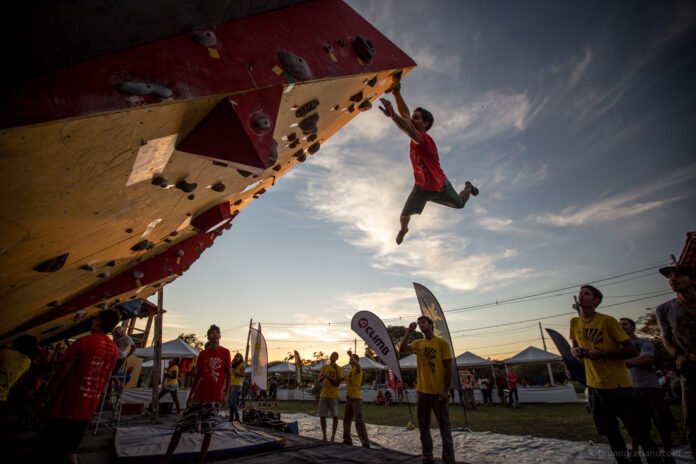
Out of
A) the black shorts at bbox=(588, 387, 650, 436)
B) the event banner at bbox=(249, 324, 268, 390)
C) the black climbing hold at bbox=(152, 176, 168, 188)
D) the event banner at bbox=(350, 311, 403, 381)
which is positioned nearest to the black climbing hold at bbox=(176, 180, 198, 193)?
the black climbing hold at bbox=(152, 176, 168, 188)

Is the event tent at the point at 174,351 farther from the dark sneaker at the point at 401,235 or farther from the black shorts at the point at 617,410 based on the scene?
the black shorts at the point at 617,410

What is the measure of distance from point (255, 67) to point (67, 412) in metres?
3.37

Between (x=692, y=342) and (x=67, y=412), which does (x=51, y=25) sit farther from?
(x=692, y=342)

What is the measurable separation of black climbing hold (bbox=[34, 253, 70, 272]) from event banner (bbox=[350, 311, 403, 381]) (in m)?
5.17

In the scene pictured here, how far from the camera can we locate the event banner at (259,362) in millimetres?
12125

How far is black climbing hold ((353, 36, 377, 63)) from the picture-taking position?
98.8 inches

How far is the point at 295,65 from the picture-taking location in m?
1.99

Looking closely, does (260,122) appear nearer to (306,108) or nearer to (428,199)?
(306,108)

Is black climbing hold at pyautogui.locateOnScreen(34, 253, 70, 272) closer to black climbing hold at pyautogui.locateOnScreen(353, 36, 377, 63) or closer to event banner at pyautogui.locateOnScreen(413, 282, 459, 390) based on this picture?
black climbing hold at pyautogui.locateOnScreen(353, 36, 377, 63)

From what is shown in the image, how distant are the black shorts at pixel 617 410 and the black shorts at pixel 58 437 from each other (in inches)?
190

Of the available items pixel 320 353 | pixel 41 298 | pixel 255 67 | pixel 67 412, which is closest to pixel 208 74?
pixel 255 67

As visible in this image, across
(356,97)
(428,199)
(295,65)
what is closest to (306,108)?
(295,65)

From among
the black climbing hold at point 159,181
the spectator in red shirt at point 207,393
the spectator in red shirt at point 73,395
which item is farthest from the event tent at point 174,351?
the black climbing hold at point 159,181

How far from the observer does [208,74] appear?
161 centimetres
